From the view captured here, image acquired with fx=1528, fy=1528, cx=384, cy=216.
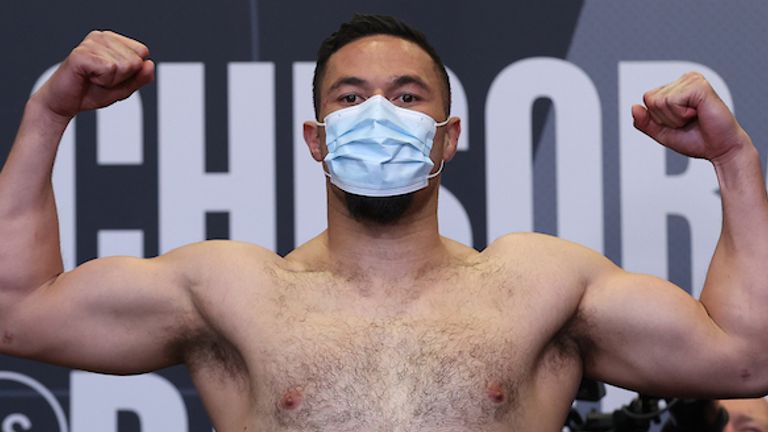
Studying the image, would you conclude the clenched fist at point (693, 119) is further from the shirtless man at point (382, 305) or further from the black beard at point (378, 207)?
the black beard at point (378, 207)

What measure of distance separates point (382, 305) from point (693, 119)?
1.84 feet

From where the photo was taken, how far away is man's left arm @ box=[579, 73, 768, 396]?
7.59 feet

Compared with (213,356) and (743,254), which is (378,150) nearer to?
(213,356)

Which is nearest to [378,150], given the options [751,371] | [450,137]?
[450,137]

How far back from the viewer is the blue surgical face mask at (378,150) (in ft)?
7.70

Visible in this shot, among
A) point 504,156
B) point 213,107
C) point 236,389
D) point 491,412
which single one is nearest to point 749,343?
point 491,412

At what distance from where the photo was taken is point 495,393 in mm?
2279

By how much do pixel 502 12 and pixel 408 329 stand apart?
1135 mm

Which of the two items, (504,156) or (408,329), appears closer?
(408,329)

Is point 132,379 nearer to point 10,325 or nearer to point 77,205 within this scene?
point 77,205

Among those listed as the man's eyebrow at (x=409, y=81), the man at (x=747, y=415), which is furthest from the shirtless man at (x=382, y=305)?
the man at (x=747, y=415)

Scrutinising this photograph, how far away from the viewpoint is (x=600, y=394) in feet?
9.40

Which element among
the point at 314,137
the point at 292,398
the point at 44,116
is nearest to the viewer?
the point at 292,398

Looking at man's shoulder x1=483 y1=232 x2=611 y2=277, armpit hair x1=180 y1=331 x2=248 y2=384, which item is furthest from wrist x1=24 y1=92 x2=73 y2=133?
man's shoulder x1=483 y1=232 x2=611 y2=277
